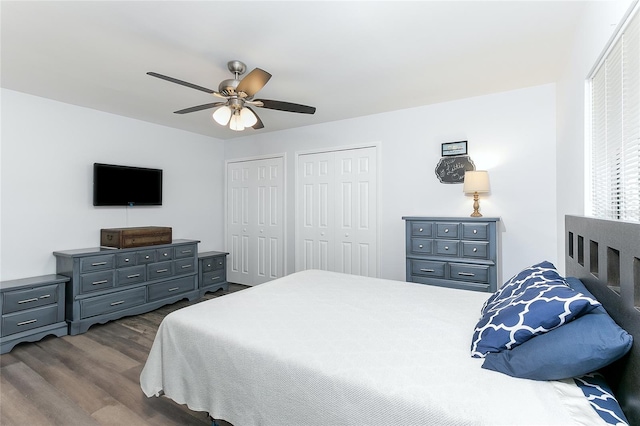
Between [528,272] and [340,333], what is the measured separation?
1043mm

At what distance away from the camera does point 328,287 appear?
2.43 m

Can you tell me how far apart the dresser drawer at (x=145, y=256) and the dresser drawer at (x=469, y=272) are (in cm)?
349

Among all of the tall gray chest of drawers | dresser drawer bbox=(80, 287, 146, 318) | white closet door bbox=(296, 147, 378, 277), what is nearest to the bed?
the tall gray chest of drawers

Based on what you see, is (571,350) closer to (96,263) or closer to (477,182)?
(477,182)

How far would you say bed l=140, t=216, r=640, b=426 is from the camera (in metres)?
1.00

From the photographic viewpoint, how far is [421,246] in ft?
10.6

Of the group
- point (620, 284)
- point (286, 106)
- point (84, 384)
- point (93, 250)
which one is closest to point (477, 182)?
point (286, 106)

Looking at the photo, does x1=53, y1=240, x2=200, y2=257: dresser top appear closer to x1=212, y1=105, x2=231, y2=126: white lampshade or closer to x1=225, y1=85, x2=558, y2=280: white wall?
x1=212, y1=105, x2=231, y2=126: white lampshade

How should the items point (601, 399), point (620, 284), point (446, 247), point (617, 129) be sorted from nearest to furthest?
point (601, 399) < point (620, 284) < point (617, 129) < point (446, 247)

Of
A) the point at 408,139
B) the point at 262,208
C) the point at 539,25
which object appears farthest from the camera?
the point at 262,208

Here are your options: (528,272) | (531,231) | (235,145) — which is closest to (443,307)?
(528,272)

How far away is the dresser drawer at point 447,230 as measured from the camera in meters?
3.07

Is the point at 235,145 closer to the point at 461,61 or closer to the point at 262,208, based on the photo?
the point at 262,208

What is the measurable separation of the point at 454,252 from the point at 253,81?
238 centimetres
